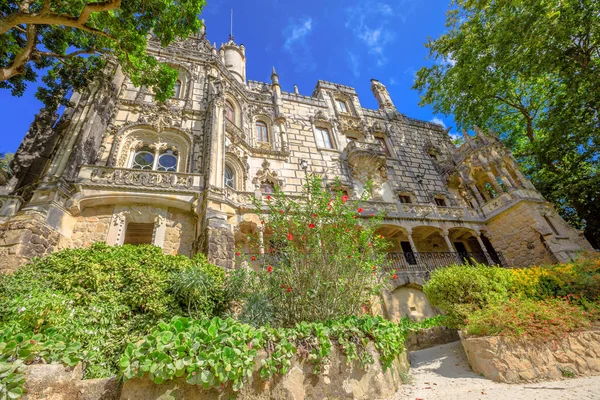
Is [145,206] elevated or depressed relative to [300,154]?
depressed

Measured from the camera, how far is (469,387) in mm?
4262

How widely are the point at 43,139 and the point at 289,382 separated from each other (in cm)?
1484

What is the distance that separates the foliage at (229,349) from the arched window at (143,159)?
10.6 metres

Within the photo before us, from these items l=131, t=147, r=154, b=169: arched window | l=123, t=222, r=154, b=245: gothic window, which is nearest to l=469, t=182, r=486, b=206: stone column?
l=123, t=222, r=154, b=245: gothic window

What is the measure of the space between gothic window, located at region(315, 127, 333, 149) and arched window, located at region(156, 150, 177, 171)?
32.2 feet

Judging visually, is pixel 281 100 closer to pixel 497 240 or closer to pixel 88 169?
pixel 88 169

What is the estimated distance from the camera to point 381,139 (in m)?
22.1

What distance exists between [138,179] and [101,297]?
5.93 metres

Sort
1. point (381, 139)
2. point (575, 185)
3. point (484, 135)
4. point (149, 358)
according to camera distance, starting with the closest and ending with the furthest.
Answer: point (149, 358), point (575, 185), point (484, 135), point (381, 139)

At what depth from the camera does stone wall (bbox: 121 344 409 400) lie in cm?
286

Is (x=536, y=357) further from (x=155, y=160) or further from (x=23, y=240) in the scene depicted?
(x=155, y=160)

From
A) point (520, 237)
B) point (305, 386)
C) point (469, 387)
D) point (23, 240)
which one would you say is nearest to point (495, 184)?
point (520, 237)

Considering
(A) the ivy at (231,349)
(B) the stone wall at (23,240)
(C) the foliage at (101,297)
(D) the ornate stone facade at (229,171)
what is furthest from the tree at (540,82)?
(B) the stone wall at (23,240)

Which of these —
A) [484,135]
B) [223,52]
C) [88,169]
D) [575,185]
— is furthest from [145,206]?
[575,185]
